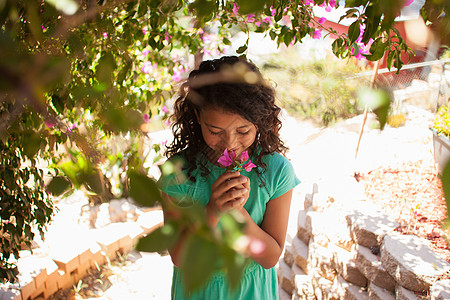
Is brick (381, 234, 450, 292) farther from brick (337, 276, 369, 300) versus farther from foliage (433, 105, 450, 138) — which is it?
foliage (433, 105, 450, 138)

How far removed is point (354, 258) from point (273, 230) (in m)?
1.11

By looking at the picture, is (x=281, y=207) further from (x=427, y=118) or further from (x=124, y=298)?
(x=427, y=118)

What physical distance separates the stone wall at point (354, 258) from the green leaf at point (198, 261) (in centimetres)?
164

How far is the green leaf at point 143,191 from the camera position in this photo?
0.33m

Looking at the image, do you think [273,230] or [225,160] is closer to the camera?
[225,160]

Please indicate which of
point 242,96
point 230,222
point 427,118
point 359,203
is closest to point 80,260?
point 359,203

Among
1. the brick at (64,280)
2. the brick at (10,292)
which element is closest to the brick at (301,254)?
the brick at (64,280)

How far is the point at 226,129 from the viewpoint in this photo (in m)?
1.15

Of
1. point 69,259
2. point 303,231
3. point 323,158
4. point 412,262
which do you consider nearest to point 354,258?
point 412,262

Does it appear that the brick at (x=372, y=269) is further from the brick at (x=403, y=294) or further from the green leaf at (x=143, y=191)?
the green leaf at (x=143, y=191)

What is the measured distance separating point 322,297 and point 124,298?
147 centimetres

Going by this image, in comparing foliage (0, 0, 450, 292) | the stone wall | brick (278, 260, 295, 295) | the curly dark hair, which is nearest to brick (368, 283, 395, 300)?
the stone wall

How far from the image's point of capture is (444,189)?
282 millimetres

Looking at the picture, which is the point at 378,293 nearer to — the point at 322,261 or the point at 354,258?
the point at 354,258
